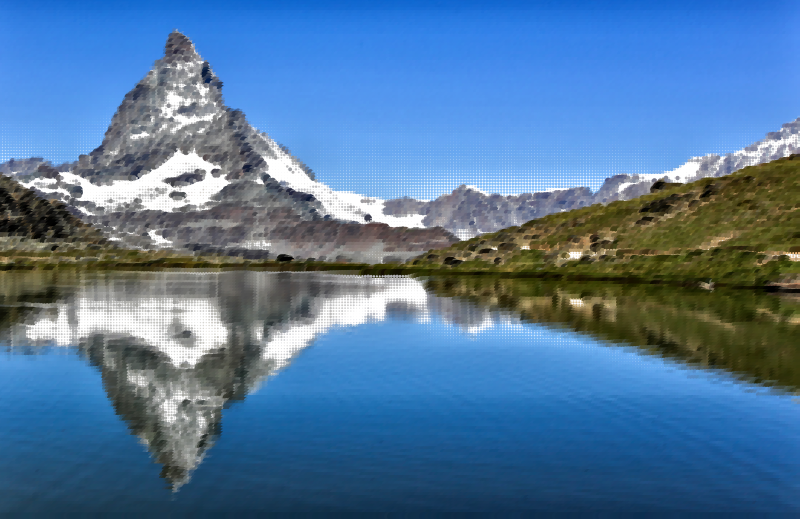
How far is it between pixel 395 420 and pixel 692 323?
51.4m

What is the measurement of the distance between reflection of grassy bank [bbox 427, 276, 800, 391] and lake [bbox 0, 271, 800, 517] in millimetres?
487

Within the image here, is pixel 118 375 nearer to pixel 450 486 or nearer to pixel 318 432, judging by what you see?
pixel 318 432

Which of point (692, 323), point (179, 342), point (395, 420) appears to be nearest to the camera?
point (395, 420)

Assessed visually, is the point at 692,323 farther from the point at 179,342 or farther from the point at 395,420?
the point at 395,420

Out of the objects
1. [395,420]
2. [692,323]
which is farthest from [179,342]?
[692,323]

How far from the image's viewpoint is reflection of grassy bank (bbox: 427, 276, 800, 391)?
52.7 metres

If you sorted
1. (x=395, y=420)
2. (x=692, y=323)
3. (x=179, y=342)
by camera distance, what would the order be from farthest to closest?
(x=692, y=323) < (x=179, y=342) < (x=395, y=420)

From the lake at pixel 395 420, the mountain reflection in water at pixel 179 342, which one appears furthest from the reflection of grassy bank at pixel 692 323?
the mountain reflection in water at pixel 179 342

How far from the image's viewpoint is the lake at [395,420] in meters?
25.0

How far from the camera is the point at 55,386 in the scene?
42.6 metres

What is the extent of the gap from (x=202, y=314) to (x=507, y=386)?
5097 cm

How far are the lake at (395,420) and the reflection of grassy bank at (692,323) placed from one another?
49 cm

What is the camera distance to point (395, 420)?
3494 cm

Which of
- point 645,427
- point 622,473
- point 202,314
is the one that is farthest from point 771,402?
point 202,314
